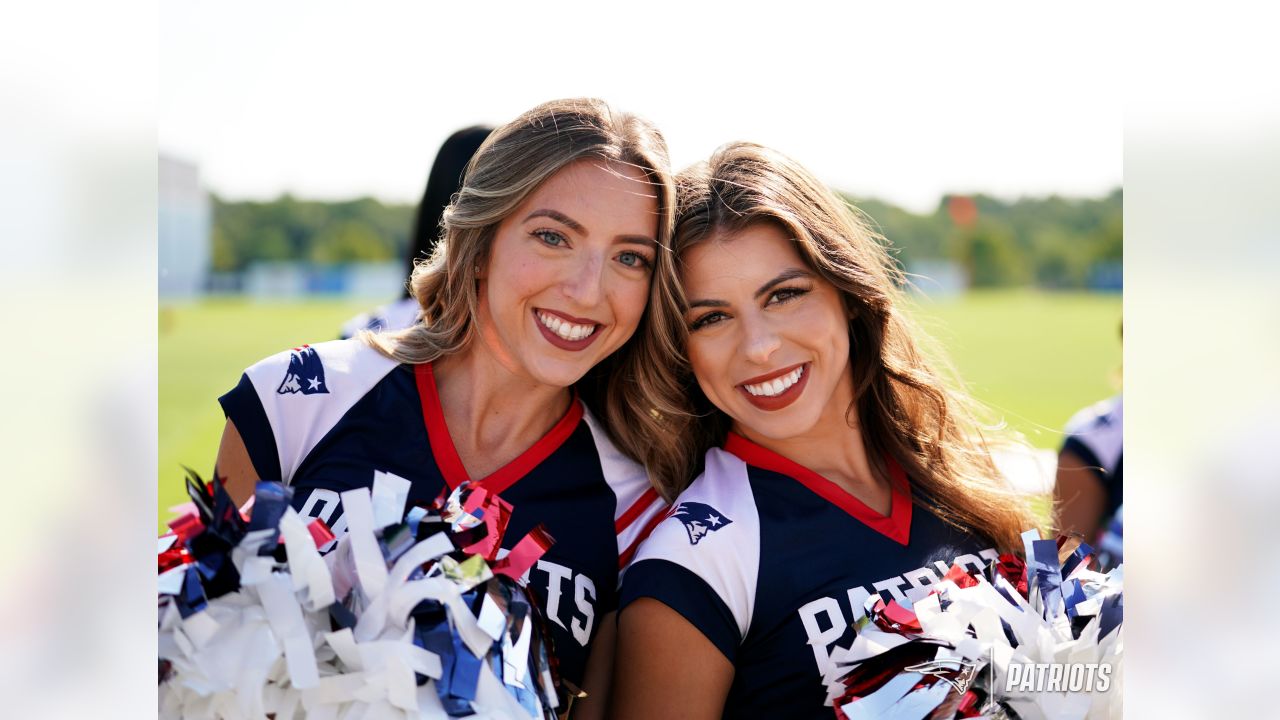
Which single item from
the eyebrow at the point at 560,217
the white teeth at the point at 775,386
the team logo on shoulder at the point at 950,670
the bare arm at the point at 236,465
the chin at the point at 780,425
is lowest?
the team logo on shoulder at the point at 950,670

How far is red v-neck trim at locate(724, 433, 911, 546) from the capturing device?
1.74m

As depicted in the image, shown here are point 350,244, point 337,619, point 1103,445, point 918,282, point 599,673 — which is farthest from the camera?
point 350,244

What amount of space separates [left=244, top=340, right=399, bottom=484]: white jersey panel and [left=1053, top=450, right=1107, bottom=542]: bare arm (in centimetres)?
206

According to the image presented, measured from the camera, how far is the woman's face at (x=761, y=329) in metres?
1.69

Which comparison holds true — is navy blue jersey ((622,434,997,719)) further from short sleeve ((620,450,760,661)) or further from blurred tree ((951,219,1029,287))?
blurred tree ((951,219,1029,287))

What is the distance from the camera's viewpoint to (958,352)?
36.2ft

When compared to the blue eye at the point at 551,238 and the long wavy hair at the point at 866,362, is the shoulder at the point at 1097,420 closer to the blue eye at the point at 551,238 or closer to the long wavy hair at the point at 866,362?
the long wavy hair at the point at 866,362

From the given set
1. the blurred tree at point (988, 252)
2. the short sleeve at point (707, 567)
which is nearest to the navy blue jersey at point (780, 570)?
the short sleeve at point (707, 567)

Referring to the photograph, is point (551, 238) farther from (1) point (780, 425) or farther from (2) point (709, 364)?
(1) point (780, 425)

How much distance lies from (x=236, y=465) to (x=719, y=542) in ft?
2.64

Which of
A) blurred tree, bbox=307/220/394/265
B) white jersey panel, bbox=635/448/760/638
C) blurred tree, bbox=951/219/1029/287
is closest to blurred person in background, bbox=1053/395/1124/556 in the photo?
white jersey panel, bbox=635/448/760/638

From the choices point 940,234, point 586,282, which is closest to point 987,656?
point 586,282
